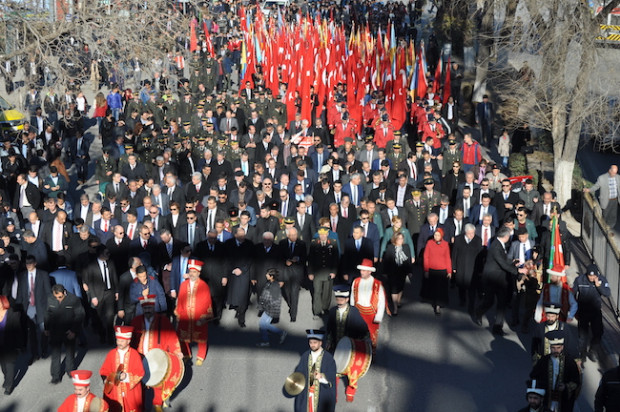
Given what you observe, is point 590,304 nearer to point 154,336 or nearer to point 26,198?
point 154,336

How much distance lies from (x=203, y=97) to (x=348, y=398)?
53.6ft

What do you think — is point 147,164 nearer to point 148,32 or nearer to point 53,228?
point 148,32

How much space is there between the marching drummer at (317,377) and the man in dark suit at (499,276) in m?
4.20

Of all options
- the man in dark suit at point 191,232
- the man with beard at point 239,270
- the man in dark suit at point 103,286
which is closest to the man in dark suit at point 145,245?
the man in dark suit at point 191,232

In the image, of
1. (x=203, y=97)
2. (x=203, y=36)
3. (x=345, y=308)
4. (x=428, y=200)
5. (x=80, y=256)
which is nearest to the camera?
(x=345, y=308)

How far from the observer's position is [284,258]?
13.7m

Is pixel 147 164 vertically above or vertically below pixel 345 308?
above

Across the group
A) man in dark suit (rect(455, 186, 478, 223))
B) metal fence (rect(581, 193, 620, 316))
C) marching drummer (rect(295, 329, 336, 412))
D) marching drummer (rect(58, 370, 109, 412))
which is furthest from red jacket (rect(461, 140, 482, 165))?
marching drummer (rect(58, 370, 109, 412))

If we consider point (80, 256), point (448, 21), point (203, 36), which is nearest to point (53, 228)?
point (80, 256)

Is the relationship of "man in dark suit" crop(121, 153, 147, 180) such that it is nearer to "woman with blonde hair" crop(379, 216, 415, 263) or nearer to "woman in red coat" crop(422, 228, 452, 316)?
"woman with blonde hair" crop(379, 216, 415, 263)

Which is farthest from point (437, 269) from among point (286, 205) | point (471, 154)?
point (471, 154)

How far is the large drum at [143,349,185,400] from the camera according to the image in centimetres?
1039

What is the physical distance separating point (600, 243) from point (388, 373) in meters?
5.28

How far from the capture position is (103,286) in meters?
12.9
